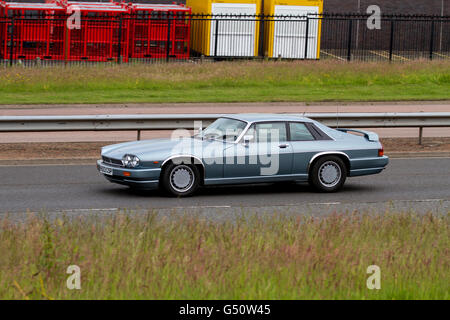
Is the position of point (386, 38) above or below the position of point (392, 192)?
above

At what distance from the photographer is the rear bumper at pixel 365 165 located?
A: 46.7ft

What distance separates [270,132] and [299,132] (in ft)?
1.73

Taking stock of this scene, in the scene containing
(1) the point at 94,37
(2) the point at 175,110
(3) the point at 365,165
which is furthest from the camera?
(1) the point at 94,37

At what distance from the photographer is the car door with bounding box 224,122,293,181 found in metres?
13.5

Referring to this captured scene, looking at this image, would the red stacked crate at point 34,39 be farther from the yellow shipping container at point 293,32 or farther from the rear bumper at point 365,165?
the rear bumper at point 365,165

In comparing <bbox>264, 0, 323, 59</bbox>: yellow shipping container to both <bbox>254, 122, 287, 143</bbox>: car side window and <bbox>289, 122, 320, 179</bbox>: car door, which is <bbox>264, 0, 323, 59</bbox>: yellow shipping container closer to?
<bbox>289, 122, 320, 179</bbox>: car door

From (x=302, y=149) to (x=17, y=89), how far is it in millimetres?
15345

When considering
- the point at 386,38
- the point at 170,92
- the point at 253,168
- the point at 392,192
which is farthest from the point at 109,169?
the point at 386,38

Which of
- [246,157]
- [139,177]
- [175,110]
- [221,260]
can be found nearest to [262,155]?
[246,157]

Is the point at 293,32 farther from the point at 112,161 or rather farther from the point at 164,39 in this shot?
the point at 112,161

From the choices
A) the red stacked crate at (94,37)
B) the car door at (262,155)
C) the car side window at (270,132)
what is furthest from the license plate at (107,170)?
the red stacked crate at (94,37)

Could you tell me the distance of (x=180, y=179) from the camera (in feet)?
43.6

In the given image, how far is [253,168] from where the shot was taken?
1362 centimetres
